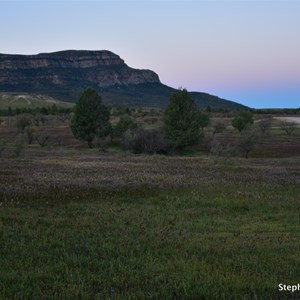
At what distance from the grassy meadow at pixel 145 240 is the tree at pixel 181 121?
4260cm

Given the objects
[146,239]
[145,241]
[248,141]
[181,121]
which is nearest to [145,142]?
[181,121]

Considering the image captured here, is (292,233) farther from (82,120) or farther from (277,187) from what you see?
(82,120)

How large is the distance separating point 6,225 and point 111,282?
5.24 m

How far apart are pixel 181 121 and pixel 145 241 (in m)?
53.1

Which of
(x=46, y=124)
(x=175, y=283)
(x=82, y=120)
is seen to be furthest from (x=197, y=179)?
(x=46, y=124)

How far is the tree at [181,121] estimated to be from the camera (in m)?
62.9

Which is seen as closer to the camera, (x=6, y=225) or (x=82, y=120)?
(x=6, y=225)

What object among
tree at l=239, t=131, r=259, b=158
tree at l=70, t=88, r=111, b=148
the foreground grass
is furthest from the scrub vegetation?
tree at l=70, t=88, r=111, b=148

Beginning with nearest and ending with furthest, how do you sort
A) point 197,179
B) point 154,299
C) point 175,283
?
point 154,299 < point 175,283 < point 197,179

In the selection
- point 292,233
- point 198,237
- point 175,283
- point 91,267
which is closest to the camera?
point 175,283

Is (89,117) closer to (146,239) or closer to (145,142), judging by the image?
(145,142)

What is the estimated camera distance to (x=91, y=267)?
26.7 feet

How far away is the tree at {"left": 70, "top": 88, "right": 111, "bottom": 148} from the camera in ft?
230

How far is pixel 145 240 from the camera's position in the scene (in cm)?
1024
